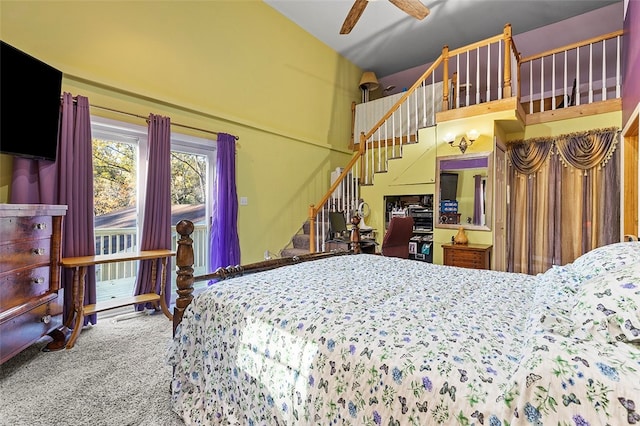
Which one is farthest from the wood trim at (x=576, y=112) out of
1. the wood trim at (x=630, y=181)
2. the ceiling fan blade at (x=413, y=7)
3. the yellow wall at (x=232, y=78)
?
the yellow wall at (x=232, y=78)

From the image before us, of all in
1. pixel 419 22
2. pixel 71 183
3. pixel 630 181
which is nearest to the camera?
pixel 71 183

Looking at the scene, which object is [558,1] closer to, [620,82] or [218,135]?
[620,82]

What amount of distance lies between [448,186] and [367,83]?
3.28 m

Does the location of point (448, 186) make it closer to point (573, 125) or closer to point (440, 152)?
point (440, 152)

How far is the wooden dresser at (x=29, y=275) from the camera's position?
1.86m

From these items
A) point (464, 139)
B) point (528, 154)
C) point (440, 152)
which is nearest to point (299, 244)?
point (440, 152)

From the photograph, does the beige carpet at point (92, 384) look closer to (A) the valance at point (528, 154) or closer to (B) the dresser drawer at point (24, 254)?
(B) the dresser drawer at point (24, 254)

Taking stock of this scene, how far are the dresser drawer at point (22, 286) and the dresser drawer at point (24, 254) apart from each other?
5cm

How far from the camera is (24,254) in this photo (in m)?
2.05

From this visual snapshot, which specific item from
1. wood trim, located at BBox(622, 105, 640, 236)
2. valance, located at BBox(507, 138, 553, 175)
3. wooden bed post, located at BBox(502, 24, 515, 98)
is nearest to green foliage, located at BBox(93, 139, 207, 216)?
wooden bed post, located at BBox(502, 24, 515, 98)

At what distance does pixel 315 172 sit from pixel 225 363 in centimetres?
428

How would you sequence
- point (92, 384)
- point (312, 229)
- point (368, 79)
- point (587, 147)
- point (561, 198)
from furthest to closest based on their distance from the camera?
1. point (368, 79)
2. point (312, 229)
3. point (561, 198)
4. point (587, 147)
5. point (92, 384)

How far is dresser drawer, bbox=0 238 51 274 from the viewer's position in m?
1.88

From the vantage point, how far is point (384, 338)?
93 cm
